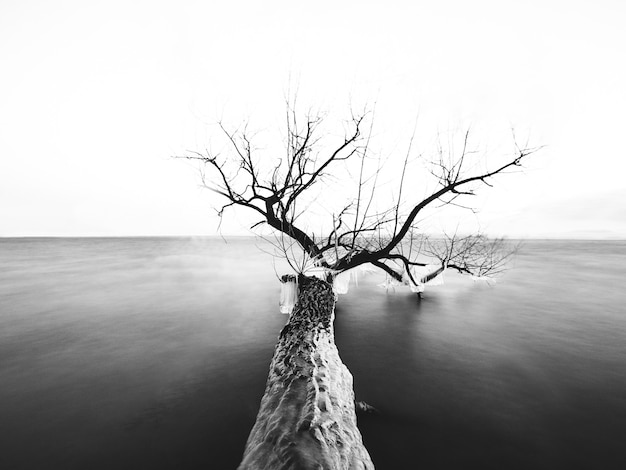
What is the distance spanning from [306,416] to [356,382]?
310 cm

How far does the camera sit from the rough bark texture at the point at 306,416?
1.80 meters

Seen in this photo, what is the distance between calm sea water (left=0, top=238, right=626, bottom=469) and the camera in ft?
10.6

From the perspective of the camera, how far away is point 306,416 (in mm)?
2076

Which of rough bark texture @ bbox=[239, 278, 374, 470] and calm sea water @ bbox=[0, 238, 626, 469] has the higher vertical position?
rough bark texture @ bbox=[239, 278, 374, 470]

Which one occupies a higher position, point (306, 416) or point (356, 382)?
point (306, 416)

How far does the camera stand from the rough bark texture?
180 centimetres

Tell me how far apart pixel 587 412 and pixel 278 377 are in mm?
4894

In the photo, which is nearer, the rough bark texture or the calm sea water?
the rough bark texture

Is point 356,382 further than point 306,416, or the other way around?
point 356,382

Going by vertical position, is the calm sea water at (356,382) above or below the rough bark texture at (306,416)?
below

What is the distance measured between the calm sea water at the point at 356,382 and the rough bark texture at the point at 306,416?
4.41 feet

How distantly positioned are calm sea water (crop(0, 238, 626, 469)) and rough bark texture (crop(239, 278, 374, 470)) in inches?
52.9

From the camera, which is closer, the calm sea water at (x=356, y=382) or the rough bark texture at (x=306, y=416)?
the rough bark texture at (x=306, y=416)

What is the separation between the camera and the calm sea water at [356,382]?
3232 mm
